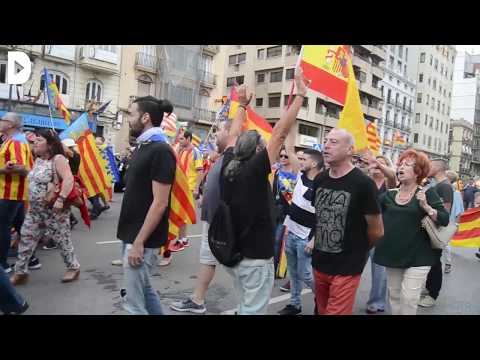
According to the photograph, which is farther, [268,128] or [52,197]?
[268,128]

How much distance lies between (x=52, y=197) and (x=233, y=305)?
233 cm

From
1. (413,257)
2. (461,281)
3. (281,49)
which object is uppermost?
(281,49)

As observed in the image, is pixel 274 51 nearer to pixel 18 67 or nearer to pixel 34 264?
pixel 18 67

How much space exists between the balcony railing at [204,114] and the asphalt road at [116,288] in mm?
26885

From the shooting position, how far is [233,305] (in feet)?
14.9

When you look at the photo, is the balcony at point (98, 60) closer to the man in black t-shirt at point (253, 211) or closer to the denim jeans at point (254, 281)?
the man in black t-shirt at point (253, 211)

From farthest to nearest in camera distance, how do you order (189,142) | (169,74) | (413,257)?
1. (169,74)
2. (189,142)
3. (413,257)

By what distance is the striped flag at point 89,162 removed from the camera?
7004 mm

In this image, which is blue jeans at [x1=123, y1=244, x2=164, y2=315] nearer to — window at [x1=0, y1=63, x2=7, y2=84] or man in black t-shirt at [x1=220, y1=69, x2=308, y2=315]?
man in black t-shirt at [x1=220, y1=69, x2=308, y2=315]

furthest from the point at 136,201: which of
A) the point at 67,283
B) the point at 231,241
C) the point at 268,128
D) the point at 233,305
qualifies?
the point at 268,128

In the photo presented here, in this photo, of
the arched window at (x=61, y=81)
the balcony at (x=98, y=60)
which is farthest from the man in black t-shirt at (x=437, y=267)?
the arched window at (x=61, y=81)
